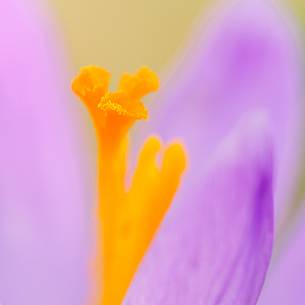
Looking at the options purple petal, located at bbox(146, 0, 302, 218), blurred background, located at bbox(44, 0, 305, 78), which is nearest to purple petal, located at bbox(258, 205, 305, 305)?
purple petal, located at bbox(146, 0, 302, 218)

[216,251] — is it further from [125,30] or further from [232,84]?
[125,30]

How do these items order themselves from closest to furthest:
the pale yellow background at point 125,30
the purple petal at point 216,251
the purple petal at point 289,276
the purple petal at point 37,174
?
the purple petal at point 216,251 < the purple petal at point 289,276 < the purple petal at point 37,174 < the pale yellow background at point 125,30

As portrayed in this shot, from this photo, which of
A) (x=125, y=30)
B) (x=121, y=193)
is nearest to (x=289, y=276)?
(x=121, y=193)

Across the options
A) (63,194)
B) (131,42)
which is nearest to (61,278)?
(63,194)

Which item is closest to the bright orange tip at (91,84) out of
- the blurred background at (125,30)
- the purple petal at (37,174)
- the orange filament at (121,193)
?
the orange filament at (121,193)

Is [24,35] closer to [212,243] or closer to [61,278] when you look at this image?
[61,278]

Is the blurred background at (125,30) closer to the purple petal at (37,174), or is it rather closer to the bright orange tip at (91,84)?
the purple petal at (37,174)
